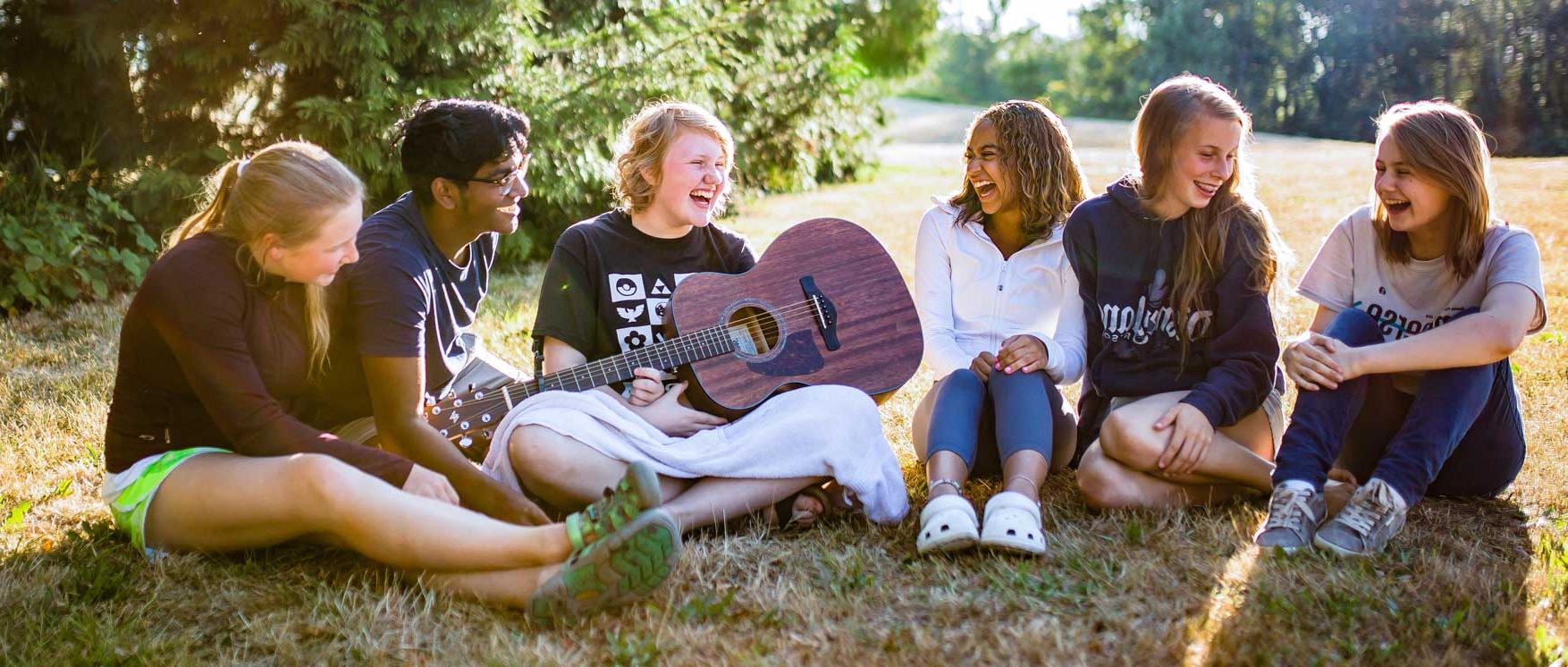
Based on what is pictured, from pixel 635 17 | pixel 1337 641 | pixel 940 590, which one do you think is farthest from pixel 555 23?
pixel 1337 641

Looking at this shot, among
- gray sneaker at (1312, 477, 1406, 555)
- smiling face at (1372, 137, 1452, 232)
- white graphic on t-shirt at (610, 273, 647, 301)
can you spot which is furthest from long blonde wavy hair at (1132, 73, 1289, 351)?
white graphic on t-shirt at (610, 273, 647, 301)

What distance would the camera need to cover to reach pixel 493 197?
9.43 ft

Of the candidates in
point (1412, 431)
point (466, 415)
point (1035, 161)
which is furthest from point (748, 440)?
point (1412, 431)

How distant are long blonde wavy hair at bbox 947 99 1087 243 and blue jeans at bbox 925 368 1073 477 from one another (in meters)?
0.50

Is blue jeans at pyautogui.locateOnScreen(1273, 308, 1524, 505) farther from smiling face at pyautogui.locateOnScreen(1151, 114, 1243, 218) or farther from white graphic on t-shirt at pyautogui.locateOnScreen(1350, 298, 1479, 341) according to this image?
smiling face at pyautogui.locateOnScreen(1151, 114, 1243, 218)

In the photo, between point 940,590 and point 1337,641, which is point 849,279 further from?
point 1337,641

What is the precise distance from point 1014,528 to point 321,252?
5.51 feet

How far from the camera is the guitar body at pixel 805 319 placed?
9.99ft

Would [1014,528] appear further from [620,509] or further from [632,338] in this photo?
[632,338]

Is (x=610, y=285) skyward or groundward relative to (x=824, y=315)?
skyward

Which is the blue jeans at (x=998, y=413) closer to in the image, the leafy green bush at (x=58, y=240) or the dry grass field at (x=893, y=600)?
the dry grass field at (x=893, y=600)

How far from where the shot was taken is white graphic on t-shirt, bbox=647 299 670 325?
3135mm

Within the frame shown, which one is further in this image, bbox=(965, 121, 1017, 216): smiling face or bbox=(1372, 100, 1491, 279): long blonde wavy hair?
bbox=(965, 121, 1017, 216): smiling face

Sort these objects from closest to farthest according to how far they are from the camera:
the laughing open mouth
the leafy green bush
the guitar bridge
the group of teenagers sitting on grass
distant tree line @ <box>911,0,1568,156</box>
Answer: the group of teenagers sitting on grass < the laughing open mouth < the guitar bridge < the leafy green bush < distant tree line @ <box>911,0,1568,156</box>
